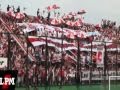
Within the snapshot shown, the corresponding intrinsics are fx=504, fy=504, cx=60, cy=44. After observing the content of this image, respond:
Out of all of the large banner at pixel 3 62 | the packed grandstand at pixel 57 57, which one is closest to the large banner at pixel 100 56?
the packed grandstand at pixel 57 57

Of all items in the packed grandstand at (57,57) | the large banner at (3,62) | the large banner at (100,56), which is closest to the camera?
the large banner at (3,62)

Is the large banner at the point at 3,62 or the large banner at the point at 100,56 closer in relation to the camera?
the large banner at the point at 3,62

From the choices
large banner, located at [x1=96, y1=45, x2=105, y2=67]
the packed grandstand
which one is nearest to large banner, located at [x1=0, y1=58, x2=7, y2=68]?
the packed grandstand

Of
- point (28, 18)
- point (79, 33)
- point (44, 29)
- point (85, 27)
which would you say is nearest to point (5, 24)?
point (44, 29)

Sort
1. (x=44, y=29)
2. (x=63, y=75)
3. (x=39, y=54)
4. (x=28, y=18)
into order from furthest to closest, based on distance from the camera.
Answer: (x=28, y=18) → (x=44, y=29) → (x=63, y=75) → (x=39, y=54)

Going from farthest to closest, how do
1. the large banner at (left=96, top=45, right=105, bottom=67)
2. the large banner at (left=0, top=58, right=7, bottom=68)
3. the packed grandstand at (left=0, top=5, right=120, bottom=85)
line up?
the large banner at (left=96, top=45, right=105, bottom=67)
the packed grandstand at (left=0, top=5, right=120, bottom=85)
the large banner at (left=0, top=58, right=7, bottom=68)

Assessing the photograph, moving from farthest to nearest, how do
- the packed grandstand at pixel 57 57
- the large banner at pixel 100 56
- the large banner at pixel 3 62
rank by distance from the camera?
the large banner at pixel 100 56
the packed grandstand at pixel 57 57
the large banner at pixel 3 62

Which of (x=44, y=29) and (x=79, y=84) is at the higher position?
(x=44, y=29)

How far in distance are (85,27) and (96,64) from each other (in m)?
17.1

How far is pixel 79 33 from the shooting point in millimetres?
36594

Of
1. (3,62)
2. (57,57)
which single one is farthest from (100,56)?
(3,62)

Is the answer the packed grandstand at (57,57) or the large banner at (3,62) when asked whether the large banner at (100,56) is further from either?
the large banner at (3,62)

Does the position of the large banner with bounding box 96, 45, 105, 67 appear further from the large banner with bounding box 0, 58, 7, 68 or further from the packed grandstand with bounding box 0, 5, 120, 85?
the large banner with bounding box 0, 58, 7, 68

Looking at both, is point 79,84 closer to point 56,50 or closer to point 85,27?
point 56,50
